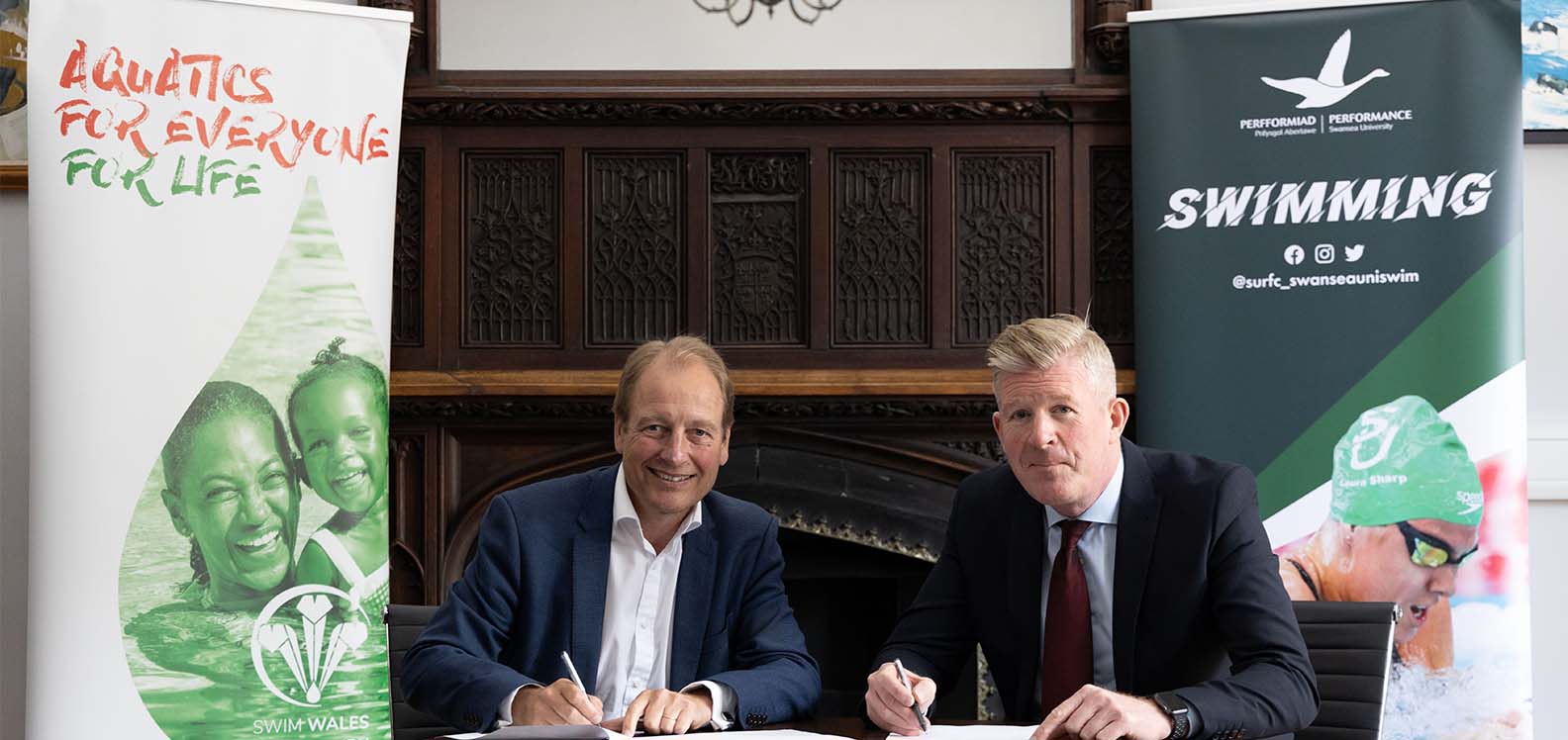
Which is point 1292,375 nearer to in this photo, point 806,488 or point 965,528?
point 806,488

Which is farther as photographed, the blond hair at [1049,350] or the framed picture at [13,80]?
the framed picture at [13,80]

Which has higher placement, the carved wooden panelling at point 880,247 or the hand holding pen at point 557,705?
the carved wooden panelling at point 880,247

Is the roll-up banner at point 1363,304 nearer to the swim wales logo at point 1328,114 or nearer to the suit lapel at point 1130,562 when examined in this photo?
the swim wales logo at point 1328,114

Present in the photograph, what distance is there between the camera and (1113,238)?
168 inches

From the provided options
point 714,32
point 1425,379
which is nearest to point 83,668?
point 714,32

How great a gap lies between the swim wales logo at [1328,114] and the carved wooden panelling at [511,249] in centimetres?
192

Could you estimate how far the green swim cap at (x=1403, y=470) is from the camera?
386 cm

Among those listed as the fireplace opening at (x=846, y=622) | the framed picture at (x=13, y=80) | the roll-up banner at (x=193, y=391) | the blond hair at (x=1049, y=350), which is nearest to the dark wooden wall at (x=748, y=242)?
the fireplace opening at (x=846, y=622)

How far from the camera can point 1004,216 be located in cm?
429

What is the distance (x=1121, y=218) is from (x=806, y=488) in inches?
45.5

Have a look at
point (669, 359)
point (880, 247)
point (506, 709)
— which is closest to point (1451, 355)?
point (880, 247)

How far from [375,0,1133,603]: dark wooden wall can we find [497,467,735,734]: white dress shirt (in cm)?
178

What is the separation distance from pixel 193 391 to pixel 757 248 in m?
1.53

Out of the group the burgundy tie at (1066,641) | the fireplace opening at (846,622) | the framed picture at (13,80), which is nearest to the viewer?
the burgundy tie at (1066,641)
